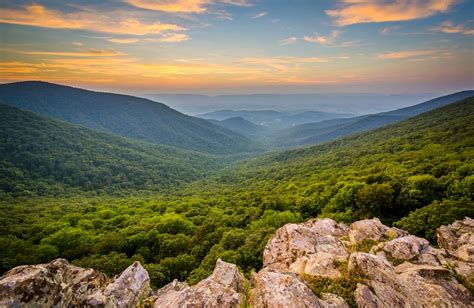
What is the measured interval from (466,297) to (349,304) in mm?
7278

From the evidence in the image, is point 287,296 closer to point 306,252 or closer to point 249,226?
point 306,252

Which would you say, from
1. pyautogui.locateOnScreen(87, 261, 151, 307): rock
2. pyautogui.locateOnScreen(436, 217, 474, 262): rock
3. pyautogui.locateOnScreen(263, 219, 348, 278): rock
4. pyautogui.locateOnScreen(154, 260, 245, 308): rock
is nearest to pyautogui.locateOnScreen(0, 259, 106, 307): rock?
pyautogui.locateOnScreen(87, 261, 151, 307): rock

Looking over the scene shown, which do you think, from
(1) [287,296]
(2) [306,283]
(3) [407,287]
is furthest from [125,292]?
(3) [407,287]

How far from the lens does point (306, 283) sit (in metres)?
16.0

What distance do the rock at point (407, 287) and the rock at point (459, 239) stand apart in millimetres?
5044

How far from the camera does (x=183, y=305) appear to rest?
14.3 metres

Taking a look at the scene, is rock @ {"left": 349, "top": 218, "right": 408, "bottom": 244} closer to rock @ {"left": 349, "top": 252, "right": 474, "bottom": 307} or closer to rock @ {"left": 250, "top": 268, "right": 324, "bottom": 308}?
rock @ {"left": 349, "top": 252, "right": 474, "bottom": 307}

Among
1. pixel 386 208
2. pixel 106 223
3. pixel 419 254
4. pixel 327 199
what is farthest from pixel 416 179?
pixel 106 223

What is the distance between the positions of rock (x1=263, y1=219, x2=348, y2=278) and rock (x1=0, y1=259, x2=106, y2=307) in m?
15.8

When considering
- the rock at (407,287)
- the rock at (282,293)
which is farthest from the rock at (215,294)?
the rock at (407,287)

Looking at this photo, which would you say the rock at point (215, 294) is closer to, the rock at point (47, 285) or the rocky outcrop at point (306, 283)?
the rocky outcrop at point (306, 283)

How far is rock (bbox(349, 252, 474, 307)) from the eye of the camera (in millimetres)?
14062

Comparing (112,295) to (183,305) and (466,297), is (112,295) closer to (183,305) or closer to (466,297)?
(183,305)

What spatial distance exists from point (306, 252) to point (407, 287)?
8778 mm
